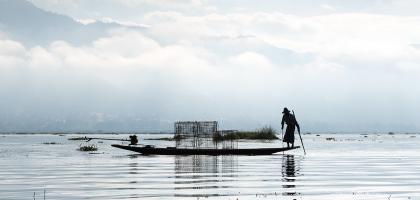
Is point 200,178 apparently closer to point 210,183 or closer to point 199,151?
point 210,183

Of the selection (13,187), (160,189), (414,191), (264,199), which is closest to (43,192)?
(13,187)

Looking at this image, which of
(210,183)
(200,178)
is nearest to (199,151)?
(200,178)

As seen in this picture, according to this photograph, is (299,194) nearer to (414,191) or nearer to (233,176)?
(414,191)

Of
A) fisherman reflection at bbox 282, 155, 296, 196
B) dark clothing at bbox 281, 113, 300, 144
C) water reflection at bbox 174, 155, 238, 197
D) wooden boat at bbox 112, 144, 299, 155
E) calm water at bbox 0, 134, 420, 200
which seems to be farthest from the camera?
dark clothing at bbox 281, 113, 300, 144

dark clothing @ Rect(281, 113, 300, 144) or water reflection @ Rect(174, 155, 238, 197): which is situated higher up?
dark clothing @ Rect(281, 113, 300, 144)

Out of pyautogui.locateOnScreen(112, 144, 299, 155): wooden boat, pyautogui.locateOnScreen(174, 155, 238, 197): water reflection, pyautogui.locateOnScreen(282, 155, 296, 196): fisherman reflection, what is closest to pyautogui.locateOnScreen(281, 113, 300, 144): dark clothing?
pyautogui.locateOnScreen(112, 144, 299, 155): wooden boat

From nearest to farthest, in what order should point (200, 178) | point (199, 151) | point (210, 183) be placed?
1. point (210, 183)
2. point (200, 178)
3. point (199, 151)

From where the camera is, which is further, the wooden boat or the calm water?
the wooden boat

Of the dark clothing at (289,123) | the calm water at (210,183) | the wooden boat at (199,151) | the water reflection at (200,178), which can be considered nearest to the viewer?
the calm water at (210,183)

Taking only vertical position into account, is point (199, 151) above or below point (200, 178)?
above

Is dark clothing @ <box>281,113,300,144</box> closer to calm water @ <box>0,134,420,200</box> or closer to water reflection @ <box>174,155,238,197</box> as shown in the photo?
water reflection @ <box>174,155,238,197</box>

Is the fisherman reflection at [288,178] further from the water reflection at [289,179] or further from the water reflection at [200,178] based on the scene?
the water reflection at [200,178]

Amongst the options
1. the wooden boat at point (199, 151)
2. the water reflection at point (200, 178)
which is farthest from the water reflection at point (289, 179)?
the wooden boat at point (199, 151)

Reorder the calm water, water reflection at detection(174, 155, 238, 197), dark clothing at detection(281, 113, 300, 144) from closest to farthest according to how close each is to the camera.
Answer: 1. the calm water
2. water reflection at detection(174, 155, 238, 197)
3. dark clothing at detection(281, 113, 300, 144)
